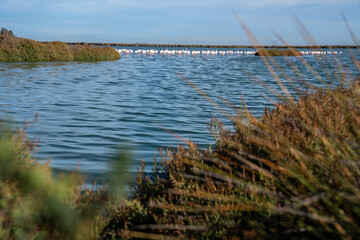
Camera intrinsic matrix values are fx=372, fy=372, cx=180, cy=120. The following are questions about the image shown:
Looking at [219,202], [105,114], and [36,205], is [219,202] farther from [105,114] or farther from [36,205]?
Answer: [105,114]

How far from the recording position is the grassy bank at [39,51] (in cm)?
3073

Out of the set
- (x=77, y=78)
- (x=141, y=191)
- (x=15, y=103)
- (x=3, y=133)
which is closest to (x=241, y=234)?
(x=141, y=191)

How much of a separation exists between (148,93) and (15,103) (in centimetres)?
554

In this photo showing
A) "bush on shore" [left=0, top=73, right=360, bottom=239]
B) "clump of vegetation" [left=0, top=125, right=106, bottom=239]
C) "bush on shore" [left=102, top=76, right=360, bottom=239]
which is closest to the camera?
"bush on shore" [left=102, top=76, right=360, bottom=239]

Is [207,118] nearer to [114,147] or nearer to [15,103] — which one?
[114,147]

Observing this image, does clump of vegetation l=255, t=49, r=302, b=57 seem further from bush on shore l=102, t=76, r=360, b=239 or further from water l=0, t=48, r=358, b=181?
bush on shore l=102, t=76, r=360, b=239

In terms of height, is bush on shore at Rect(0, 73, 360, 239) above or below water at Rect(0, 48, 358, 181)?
above

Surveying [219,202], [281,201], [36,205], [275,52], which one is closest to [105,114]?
[36,205]

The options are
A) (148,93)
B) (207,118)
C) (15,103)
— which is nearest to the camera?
(207,118)

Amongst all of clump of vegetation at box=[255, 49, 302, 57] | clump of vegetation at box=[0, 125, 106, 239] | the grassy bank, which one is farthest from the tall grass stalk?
the grassy bank

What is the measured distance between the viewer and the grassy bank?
1210 inches

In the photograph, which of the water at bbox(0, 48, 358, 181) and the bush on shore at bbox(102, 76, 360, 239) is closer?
the bush on shore at bbox(102, 76, 360, 239)

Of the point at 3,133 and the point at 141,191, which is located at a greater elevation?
the point at 3,133

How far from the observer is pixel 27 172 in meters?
3.09
